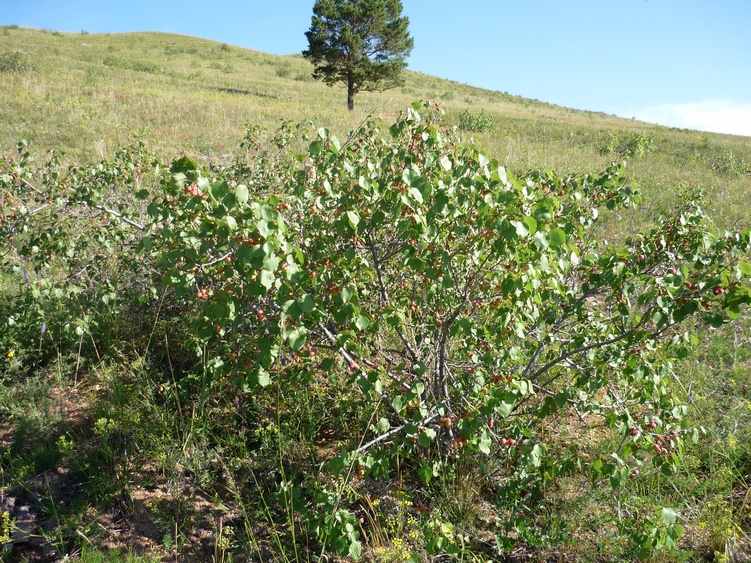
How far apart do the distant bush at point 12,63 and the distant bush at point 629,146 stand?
809 inches

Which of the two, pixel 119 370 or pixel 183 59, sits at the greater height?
pixel 183 59

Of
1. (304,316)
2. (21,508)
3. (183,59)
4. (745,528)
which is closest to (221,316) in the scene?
(304,316)

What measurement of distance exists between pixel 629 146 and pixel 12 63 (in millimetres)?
22605

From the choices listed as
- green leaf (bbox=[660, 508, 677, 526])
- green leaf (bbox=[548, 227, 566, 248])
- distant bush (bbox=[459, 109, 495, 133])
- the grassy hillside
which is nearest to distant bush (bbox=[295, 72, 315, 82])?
distant bush (bbox=[459, 109, 495, 133])

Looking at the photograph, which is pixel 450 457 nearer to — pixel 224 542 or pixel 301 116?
pixel 224 542

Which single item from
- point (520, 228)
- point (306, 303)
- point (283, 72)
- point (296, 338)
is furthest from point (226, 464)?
point (283, 72)

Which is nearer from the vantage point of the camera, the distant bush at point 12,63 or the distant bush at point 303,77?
the distant bush at point 12,63

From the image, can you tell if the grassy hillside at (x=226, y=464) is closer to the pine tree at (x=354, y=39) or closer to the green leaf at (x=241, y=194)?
the green leaf at (x=241, y=194)

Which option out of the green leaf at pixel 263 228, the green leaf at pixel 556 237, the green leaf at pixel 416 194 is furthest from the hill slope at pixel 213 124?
the green leaf at pixel 263 228

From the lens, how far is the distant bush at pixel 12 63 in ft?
57.3

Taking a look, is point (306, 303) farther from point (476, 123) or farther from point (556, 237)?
point (476, 123)

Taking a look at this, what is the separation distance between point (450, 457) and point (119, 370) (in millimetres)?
2573

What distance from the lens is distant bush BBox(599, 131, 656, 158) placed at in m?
13.3

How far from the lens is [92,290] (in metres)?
3.84
